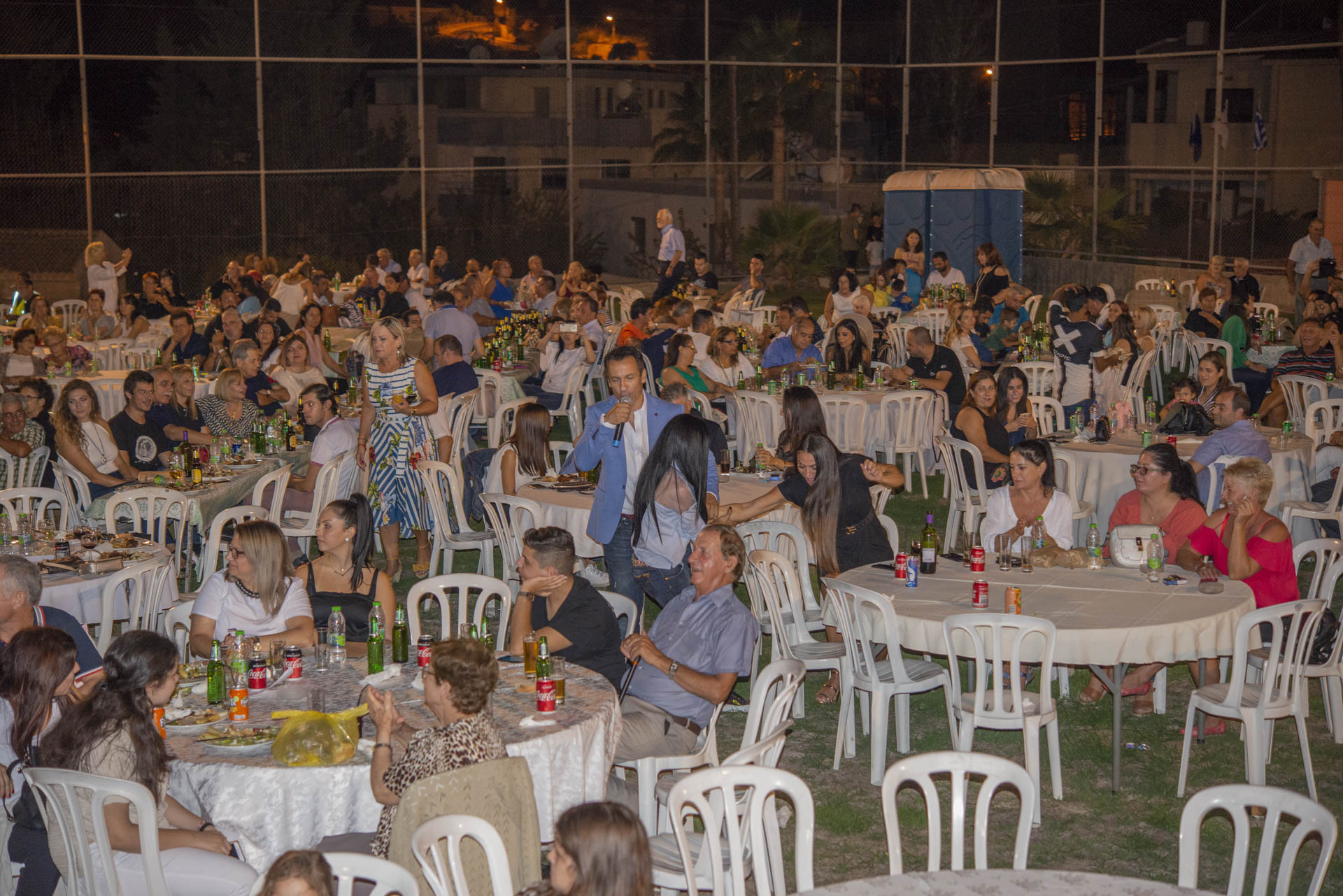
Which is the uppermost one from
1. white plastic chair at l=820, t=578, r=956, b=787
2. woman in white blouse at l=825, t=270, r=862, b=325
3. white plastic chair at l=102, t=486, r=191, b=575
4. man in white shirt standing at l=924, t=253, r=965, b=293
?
man in white shirt standing at l=924, t=253, r=965, b=293

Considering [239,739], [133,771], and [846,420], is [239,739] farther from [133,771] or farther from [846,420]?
[846,420]

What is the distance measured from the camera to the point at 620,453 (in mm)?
6941

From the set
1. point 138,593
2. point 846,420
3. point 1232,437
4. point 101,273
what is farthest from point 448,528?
point 101,273

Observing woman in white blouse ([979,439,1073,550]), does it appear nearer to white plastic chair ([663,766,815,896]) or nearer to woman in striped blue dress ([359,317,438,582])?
white plastic chair ([663,766,815,896])

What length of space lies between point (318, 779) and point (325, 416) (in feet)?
16.9

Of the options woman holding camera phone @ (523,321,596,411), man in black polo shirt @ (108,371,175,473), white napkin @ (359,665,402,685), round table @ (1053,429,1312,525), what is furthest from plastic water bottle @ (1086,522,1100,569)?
woman holding camera phone @ (523,321,596,411)

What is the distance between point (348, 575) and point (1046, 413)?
20.5 feet

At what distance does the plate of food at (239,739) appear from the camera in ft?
15.3

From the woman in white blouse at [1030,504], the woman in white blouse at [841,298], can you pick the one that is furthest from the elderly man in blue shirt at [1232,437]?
the woman in white blouse at [841,298]

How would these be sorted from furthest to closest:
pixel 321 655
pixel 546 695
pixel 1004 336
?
pixel 1004 336 < pixel 321 655 < pixel 546 695

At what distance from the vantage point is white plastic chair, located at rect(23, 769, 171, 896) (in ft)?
13.5

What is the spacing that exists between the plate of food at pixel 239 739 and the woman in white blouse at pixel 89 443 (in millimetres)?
4374

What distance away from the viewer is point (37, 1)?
19094 millimetres

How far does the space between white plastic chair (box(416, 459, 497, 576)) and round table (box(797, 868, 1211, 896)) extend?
16.4ft
